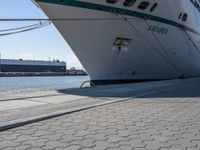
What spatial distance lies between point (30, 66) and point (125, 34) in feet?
258

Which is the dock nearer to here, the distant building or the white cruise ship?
the white cruise ship

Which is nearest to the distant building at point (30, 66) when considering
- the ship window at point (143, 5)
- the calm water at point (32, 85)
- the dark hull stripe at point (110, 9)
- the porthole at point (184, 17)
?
the calm water at point (32, 85)

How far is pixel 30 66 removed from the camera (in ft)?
308

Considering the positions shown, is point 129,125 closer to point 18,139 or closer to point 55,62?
point 18,139

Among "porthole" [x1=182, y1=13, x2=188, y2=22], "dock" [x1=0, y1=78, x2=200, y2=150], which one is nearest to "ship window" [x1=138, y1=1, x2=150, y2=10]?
"porthole" [x1=182, y1=13, x2=188, y2=22]

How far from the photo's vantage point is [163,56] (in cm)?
2088

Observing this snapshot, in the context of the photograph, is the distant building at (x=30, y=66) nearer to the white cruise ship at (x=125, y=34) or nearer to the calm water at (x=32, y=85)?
the calm water at (x=32, y=85)

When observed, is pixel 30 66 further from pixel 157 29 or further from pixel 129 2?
pixel 129 2

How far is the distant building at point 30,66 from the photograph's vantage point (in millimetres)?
89812

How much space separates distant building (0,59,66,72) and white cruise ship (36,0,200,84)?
2840 inches

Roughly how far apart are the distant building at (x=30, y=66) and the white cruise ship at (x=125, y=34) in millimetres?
72140

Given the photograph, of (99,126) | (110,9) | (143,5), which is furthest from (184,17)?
(99,126)

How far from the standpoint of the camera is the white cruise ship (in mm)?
16156

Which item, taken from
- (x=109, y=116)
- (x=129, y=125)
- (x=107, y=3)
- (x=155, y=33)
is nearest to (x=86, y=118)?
(x=109, y=116)
